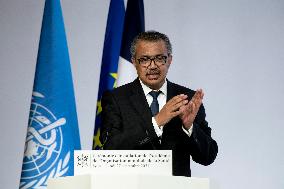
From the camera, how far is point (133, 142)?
1834 millimetres

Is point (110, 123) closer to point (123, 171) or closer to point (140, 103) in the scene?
point (140, 103)

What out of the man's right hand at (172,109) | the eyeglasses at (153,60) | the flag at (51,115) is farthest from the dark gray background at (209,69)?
the man's right hand at (172,109)

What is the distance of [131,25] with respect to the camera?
329 cm

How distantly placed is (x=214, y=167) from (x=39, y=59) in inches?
57.6

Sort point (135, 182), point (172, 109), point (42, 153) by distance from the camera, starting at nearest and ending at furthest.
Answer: point (135, 182) < point (172, 109) < point (42, 153)

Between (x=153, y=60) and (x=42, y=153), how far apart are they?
1.00 m

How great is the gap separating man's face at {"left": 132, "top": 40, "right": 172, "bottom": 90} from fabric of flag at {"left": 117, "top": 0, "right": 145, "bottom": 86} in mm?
1078

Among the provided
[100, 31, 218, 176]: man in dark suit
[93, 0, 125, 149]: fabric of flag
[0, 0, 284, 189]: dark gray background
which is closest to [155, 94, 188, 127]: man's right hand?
[100, 31, 218, 176]: man in dark suit

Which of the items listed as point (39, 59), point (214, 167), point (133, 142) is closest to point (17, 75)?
point (39, 59)

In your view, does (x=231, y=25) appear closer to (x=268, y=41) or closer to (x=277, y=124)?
(x=268, y=41)

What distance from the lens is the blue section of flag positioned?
327 centimetres

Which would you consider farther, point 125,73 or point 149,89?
point 125,73

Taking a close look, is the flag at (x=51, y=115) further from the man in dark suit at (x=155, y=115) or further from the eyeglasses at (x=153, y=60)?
the eyeglasses at (x=153, y=60)

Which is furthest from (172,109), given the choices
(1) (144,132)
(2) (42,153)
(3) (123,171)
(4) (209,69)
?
(4) (209,69)
